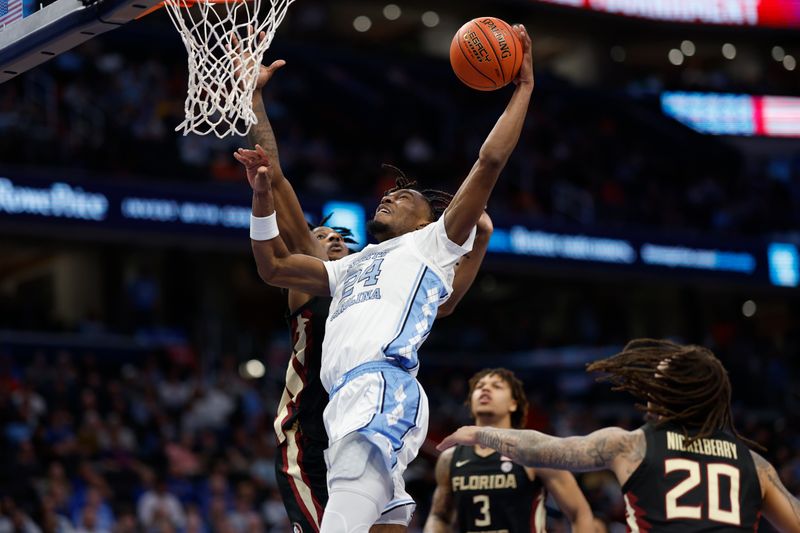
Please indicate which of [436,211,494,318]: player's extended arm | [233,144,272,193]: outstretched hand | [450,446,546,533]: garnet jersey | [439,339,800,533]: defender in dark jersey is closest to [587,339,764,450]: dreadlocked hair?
[439,339,800,533]: defender in dark jersey

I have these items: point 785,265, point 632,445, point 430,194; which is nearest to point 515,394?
point 430,194

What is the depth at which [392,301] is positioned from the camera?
5.24 meters

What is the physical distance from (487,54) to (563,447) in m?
1.97

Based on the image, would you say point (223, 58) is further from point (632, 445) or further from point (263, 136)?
point (632, 445)

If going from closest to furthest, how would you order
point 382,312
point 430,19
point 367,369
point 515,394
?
point 367,369 < point 382,312 < point 515,394 < point 430,19

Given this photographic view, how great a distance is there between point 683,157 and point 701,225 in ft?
11.5

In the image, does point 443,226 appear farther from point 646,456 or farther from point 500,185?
point 500,185

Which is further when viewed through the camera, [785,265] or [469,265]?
[785,265]

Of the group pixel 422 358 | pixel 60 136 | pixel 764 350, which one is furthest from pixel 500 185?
pixel 60 136

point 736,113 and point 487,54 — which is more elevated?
point 736,113

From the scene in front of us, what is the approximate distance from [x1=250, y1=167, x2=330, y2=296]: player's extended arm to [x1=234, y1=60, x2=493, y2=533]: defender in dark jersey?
0.34m

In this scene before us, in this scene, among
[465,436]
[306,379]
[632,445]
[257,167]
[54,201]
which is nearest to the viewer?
[632,445]

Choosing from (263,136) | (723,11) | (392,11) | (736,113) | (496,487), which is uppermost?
(392,11)

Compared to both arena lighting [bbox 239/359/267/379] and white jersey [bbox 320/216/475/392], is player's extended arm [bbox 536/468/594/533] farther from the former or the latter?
arena lighting [bbox 239/359/267/379]
